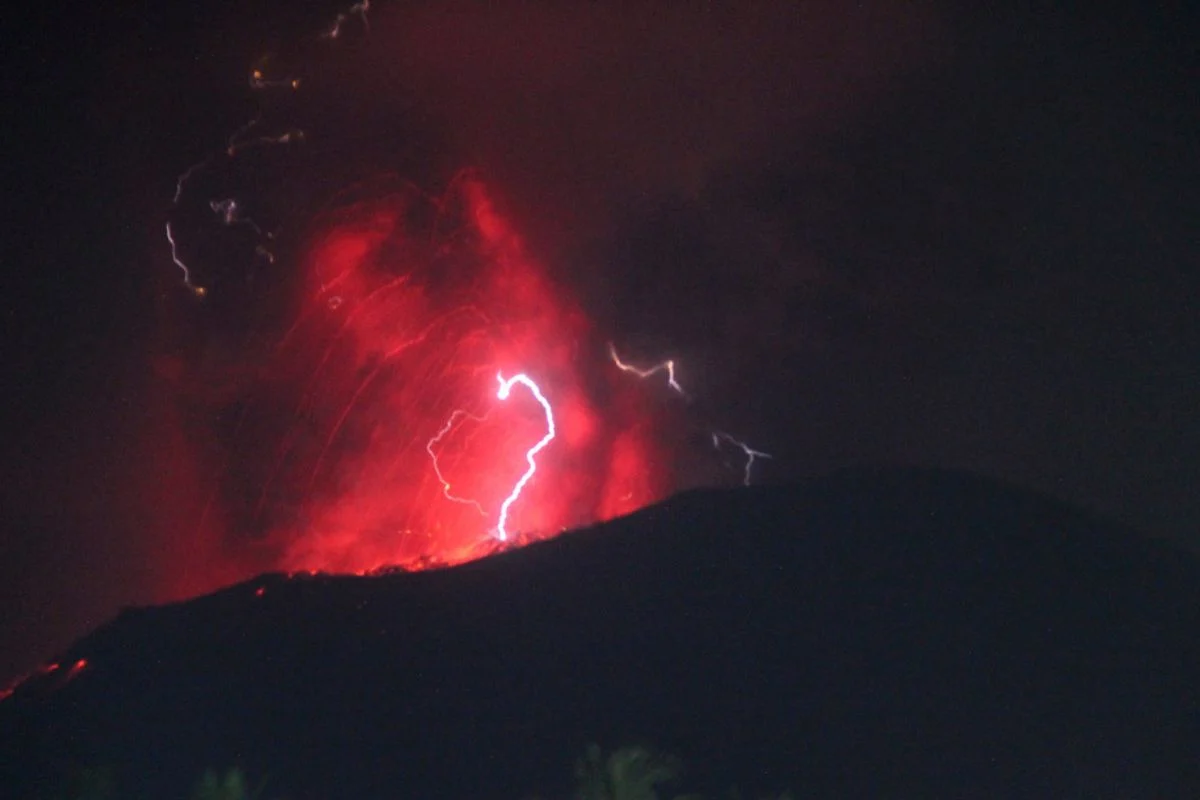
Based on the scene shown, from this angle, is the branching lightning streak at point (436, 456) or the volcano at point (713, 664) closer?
the volcano at point (713, 664)

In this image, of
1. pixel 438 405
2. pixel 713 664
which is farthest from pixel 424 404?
pixel 713 664

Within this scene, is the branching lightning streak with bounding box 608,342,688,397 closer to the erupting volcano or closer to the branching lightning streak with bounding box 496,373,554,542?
the erupting volcano

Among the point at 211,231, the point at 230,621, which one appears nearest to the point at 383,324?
the point at 211,231

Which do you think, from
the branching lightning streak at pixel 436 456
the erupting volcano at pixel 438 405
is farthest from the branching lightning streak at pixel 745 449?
the branching lightning streak at pixel 436 456

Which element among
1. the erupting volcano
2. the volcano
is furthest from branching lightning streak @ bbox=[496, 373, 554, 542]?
the volcano

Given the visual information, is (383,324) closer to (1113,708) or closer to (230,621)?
(230,621)

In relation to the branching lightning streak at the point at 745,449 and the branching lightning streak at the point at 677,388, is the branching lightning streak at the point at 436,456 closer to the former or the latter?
the branching lightning streak at the point at 677,388
